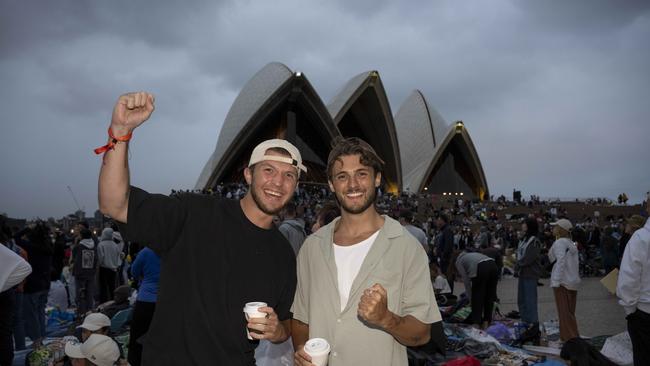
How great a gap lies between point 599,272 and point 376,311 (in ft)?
41.3

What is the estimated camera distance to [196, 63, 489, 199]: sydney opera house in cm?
2795

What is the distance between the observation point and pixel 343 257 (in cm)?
159

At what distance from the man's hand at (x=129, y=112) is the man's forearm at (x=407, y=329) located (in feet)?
3.30

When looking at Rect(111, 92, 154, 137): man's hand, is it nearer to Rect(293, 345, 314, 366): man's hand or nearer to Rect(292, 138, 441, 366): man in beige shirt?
Rect(292, 138, 441, 366): man in beige shirt

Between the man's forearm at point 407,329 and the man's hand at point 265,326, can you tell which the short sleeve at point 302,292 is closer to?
the man's hand at point 265,326

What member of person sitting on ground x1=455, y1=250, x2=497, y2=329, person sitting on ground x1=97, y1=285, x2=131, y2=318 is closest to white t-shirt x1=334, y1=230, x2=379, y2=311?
person sitting on ground x1=455, y1=250, x2=497, y2=329

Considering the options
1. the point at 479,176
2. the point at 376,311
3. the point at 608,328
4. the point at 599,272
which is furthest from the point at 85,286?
the point at 479,176

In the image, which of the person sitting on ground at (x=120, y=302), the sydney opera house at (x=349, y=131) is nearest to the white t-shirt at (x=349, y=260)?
the person sitting on ground at (x=120, y=302)

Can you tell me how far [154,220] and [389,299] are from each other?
0.84 m

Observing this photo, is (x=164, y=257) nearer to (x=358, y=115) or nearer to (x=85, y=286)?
(x=85, y=286)

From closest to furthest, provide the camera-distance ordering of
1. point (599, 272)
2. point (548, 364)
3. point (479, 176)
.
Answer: point (548, 364) → point (599, 272) → point (479, 176)

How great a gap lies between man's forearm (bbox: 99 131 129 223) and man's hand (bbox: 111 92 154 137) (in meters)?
0.03

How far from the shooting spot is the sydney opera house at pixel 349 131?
2795cm

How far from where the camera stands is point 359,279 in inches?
58.2
